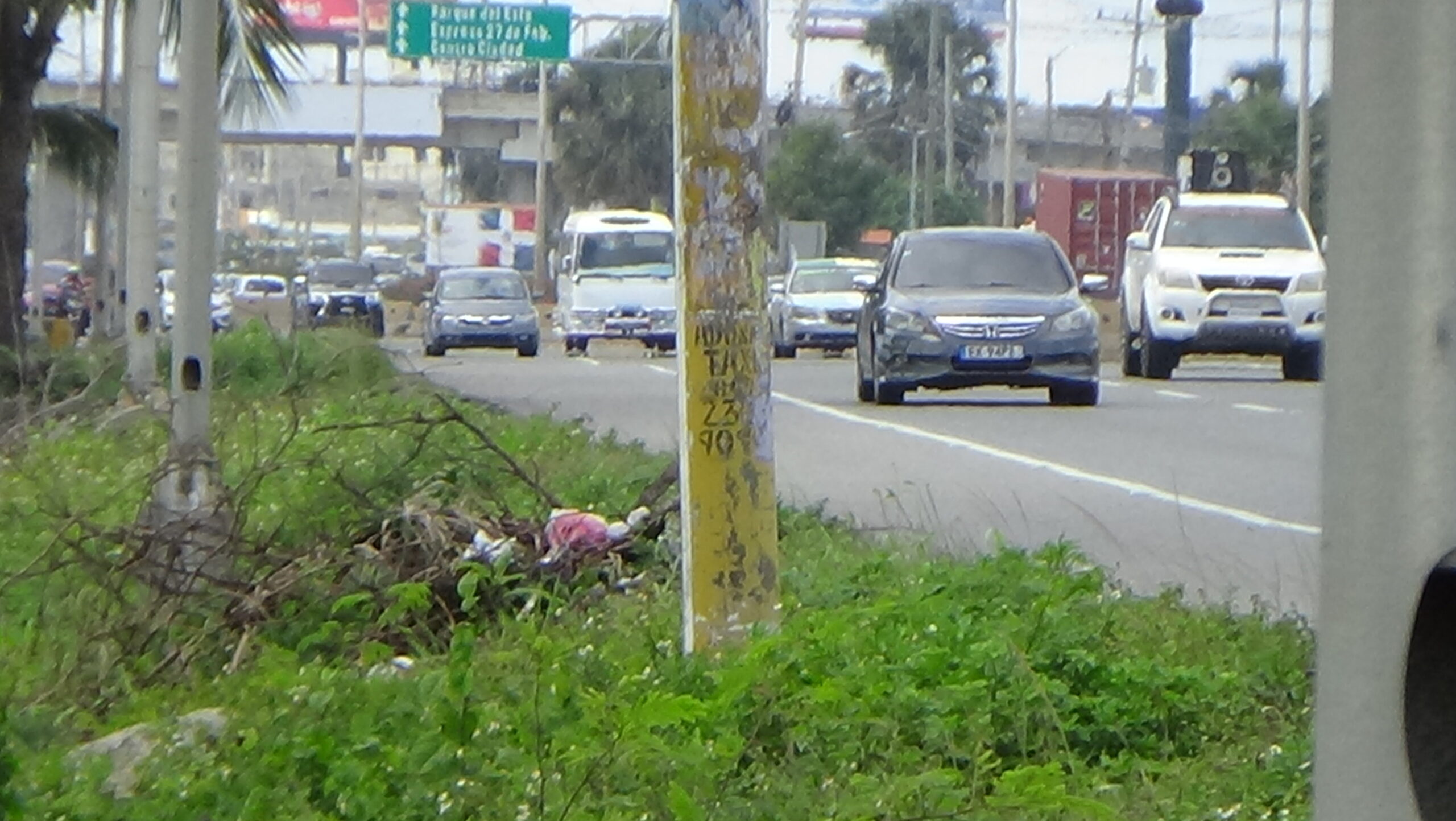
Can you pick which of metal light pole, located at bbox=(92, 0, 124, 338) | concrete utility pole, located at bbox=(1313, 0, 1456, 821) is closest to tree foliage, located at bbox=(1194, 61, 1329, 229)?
metal light pole, located at bbox=(92, 0, 124, 338)

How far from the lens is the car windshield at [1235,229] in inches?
1045

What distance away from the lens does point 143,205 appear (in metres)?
13.5

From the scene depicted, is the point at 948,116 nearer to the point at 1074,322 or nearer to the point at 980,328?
the point at 1074,322

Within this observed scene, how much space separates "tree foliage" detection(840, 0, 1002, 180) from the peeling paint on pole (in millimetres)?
61506

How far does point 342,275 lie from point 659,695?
49.6 metres

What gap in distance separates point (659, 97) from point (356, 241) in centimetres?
1040

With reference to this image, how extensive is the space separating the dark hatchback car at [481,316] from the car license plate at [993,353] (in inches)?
821

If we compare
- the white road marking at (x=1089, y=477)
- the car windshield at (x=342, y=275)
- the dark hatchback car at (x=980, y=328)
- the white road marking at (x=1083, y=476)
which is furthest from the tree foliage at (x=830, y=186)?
the white road marking at (x=1089, y=477)

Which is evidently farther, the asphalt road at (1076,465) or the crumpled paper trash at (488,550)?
the asphalt road at (1076,465)

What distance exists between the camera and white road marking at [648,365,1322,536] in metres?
11.5

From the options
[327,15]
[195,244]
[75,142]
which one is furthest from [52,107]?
[327,15]

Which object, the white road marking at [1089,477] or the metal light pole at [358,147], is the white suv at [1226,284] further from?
the metal light pole at [358,147]

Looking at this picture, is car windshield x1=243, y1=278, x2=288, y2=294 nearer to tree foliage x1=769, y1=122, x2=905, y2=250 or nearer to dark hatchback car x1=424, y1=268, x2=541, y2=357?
dark hatchback car x1=424, y1=268, x2=541, y2=357

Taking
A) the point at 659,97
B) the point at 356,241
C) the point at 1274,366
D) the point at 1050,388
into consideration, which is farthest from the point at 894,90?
the point at 1050,388
